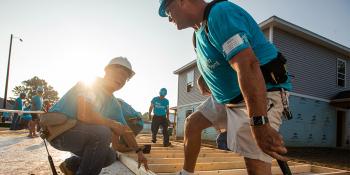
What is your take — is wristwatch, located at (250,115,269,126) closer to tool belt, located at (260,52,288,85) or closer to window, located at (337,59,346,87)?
tool belt, located at (260,52,288,85)

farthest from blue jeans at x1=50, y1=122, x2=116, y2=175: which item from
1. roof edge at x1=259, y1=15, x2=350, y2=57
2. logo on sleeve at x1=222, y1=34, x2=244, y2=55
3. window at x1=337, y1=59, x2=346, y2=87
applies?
window at x1=337, y1=59, x2=346, y2=87

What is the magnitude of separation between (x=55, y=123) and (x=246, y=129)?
176 cm

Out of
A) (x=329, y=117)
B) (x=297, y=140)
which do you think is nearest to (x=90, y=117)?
(x=297, y=140)

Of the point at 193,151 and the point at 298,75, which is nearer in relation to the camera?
the point at 193,151

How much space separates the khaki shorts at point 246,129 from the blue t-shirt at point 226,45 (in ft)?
0.40

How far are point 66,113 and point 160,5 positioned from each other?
1362 millimetres

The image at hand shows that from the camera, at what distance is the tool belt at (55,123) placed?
2.53 m

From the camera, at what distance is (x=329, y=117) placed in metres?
17.0

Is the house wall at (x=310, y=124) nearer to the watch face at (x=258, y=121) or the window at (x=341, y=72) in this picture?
the window at (x=341, y=72)

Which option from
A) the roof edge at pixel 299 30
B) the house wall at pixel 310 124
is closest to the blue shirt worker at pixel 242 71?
the house wall at pixel 310 124

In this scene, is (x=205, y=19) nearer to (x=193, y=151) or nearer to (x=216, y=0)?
(x=216, y=0)

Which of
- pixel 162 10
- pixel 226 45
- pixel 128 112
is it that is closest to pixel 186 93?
pixel 128 112

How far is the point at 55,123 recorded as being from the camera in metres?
2.55

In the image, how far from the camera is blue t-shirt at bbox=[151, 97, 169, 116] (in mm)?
10469
